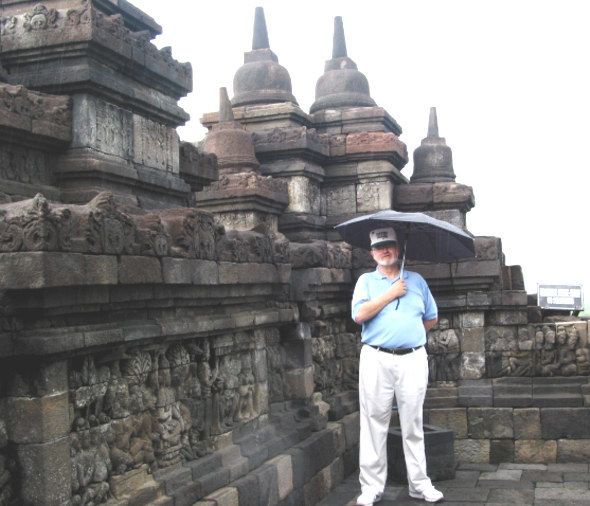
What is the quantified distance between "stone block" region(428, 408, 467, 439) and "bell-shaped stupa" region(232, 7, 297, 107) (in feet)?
13.1

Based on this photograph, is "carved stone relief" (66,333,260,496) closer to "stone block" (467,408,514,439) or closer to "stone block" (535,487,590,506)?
"stone block" (535,487,590,506)

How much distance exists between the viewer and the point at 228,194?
8859 mm

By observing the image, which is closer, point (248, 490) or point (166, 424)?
point (166, 424)

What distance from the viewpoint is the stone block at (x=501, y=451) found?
8531mm

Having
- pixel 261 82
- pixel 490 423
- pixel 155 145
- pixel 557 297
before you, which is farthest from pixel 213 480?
pixel 557 297

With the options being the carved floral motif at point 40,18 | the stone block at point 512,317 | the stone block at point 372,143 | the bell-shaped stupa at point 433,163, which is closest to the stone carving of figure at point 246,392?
the carved floral motif at point 40,18

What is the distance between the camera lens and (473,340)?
8.91 meters

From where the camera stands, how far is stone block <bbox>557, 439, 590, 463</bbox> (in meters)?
8.32

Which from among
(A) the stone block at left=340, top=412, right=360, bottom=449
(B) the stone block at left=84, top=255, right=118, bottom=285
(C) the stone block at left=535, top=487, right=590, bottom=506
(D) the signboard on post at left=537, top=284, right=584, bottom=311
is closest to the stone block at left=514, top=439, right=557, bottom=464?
(C) the stone block at left=535, top=487, right=590, bottom=506

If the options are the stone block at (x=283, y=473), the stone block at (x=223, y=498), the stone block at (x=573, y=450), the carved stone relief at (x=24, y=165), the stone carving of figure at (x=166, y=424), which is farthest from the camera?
the stone block at (x=573, y=450)

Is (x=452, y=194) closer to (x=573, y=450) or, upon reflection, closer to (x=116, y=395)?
(x=573, y=450)

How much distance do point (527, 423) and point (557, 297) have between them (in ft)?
9.01

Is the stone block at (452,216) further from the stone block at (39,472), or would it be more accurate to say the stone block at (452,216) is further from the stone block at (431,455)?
the stone block at (39,472)

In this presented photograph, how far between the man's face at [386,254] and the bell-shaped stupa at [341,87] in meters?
4.78
